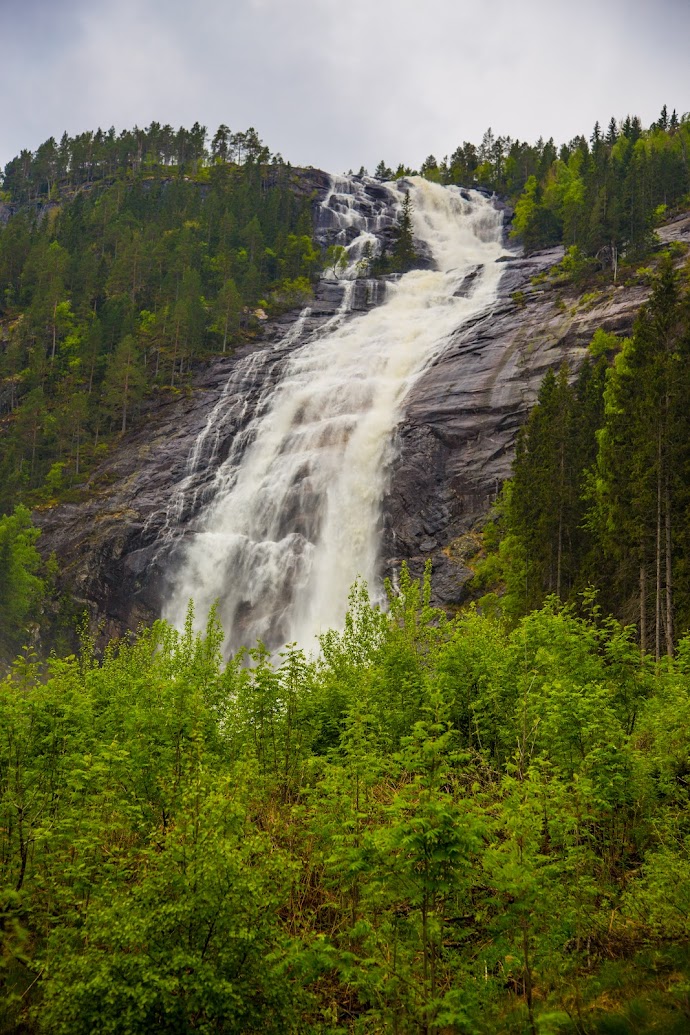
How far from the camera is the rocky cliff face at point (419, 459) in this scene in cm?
4447

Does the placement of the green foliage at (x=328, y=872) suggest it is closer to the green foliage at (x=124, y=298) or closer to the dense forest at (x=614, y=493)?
the dense forest at (x=614, y=493)

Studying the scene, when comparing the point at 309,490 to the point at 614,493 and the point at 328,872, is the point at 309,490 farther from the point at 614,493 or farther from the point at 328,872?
the point at 328,872

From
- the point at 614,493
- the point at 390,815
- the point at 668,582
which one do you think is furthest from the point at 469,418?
the point at 390,815

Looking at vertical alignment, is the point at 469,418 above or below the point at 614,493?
above

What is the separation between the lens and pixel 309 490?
4650 centimetres

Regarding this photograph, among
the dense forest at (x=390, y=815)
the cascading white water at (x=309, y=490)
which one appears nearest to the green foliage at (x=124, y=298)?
the cascading white water at (x=309, y=490)

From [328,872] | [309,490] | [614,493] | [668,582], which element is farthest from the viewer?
[309,490]

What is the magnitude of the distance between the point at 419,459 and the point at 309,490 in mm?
6982

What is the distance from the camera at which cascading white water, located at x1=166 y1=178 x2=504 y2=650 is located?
4194 centimetres

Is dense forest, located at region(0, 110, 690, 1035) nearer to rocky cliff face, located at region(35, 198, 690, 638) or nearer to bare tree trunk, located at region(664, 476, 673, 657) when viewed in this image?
bare tree trunk, located at region(664, 476, 673, 657)

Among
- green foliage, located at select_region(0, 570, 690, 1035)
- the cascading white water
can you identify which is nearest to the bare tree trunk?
green foliage, located at select_region(0, 570, 690, 1035)

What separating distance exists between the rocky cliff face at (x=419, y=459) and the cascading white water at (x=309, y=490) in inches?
60.5

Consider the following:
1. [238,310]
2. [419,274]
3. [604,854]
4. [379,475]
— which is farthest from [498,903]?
[419,274]

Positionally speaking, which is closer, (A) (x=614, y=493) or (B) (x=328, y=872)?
(B) (x=328, y=872)
